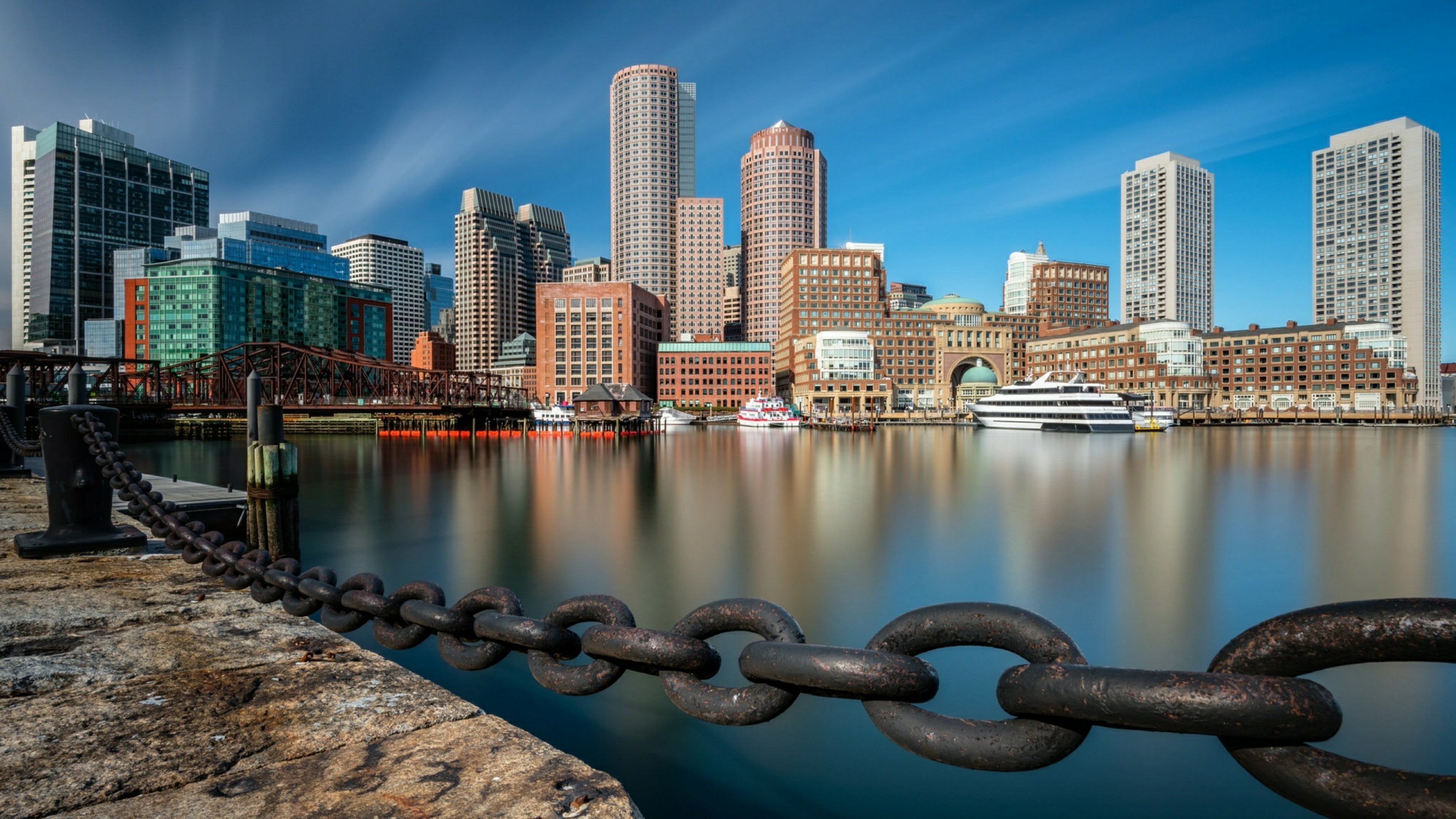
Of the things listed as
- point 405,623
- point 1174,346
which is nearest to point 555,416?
point 405,623

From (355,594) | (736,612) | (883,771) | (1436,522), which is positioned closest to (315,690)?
(355,594)

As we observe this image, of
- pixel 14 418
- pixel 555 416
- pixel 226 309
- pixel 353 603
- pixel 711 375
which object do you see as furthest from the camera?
pixel 711 375

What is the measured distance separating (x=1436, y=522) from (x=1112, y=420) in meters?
65.1

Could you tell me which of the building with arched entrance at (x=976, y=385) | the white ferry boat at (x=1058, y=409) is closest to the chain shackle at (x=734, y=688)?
the white ferry boat at (x=1058, y=409)

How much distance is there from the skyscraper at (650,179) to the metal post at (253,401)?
176 m

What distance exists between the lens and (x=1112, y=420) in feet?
279

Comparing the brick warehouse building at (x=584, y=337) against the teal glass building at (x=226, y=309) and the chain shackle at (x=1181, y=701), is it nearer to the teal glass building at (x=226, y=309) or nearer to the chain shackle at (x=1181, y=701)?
the teal glass building at (x=226, y=309)

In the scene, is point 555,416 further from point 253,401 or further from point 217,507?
point 217,507

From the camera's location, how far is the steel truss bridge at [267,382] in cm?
7138

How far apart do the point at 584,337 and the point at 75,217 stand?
433ft

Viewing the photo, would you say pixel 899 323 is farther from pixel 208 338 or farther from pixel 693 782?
pixel 693 782

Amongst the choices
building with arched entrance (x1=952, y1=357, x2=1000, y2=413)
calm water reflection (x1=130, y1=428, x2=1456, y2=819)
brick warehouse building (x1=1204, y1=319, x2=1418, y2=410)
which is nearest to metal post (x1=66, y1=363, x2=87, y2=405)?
calm water reflection (x1=130, y1=428, x2=1456, y2=819)

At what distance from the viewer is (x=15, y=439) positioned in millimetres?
11102

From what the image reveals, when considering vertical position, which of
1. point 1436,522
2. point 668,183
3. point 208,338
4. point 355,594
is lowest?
point 1436,522
